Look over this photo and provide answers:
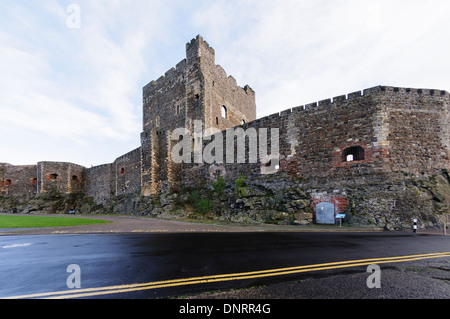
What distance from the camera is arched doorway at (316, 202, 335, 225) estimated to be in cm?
1402

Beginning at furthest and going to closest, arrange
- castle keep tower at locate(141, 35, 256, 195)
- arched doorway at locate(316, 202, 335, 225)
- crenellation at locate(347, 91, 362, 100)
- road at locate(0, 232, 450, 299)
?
1. castle keep tower at locate(141, 35, 256, 195)
2. crenellation at locate(347, 91, 362, 100)
3. arched doorway at locate(316, 202, 335, 225)
4. road at locate(0, 232, 450, 299)

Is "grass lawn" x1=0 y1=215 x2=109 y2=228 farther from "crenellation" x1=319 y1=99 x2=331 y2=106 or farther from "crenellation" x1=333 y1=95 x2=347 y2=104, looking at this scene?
"crenellation" x1=333 y1=95 x2=347 y2=104

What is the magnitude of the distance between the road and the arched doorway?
674cm

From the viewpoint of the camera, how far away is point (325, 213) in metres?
14.3

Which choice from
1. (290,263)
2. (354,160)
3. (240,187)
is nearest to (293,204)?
(240,187)

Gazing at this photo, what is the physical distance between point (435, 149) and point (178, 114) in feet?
80.0

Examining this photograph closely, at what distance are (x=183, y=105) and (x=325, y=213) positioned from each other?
20389 mm

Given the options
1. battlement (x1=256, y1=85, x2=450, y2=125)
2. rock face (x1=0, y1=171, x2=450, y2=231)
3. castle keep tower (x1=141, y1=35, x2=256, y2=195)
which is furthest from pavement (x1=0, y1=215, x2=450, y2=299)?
castle keep tower (x1=141, y1=35, x2=256, y2=195)

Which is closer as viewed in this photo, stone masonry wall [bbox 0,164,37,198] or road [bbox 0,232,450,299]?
road [bbox 0,232,450,299]

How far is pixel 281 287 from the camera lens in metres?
3.55

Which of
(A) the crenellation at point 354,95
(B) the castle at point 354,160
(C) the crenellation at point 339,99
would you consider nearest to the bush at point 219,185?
(B) the castle at point 354,160

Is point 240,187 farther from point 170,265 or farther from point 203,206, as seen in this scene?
point 170,265

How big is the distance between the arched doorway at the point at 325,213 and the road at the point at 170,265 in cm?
674
